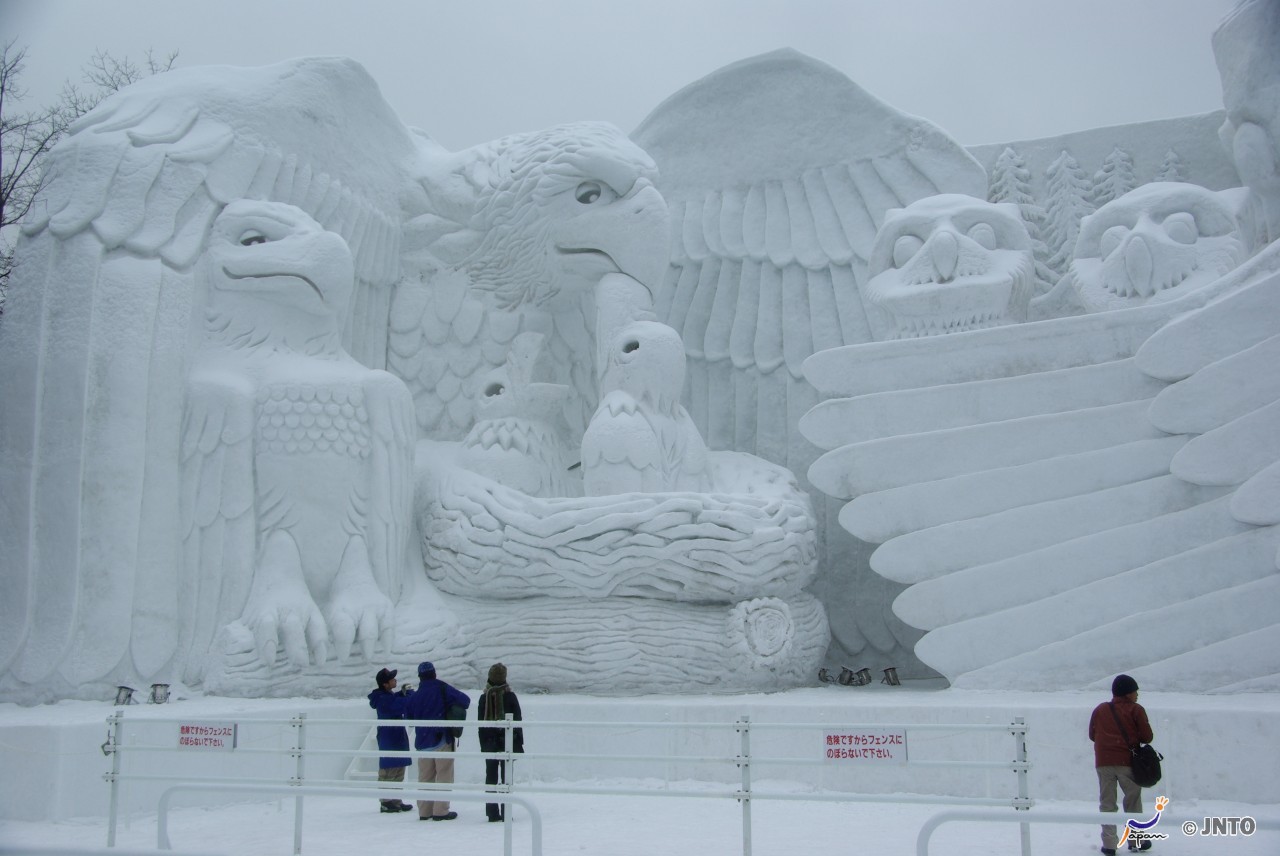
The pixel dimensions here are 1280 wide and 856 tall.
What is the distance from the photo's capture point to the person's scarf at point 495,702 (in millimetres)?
4227

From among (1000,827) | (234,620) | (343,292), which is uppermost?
(343,292)

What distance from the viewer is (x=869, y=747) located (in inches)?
130

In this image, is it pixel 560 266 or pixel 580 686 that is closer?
pixel 580 686

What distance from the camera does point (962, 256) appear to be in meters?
6.64

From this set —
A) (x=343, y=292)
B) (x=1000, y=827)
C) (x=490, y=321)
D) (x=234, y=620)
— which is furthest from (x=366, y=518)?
(x=1000, y=827)

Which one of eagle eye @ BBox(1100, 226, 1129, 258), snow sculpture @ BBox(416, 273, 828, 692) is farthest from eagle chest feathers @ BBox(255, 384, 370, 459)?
eagle eye @ BBox(1100, 226, 1129, 258)

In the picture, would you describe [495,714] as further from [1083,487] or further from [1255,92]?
[1255,92]

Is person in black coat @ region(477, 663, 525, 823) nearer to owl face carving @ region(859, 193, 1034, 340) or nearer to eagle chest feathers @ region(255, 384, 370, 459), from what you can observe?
eagle chest feathers @ region(255, 384, 370, 459)

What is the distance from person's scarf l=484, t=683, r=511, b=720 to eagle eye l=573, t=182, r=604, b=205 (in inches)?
137

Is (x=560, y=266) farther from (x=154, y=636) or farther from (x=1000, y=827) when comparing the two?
(x=1000, y=827)

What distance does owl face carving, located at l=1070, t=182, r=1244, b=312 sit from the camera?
6.37 metres

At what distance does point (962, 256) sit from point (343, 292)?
331cm

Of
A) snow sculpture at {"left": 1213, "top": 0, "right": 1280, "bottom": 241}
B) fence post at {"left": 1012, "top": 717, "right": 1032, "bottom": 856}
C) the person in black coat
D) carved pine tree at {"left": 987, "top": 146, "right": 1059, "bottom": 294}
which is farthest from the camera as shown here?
carved pine tree at {"left": 987, "top": 146, "right": 1059, "bottom": 294}

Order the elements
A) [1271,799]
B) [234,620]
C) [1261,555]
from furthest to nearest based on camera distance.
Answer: [234,620] < [1261,555] < [1271,799]
